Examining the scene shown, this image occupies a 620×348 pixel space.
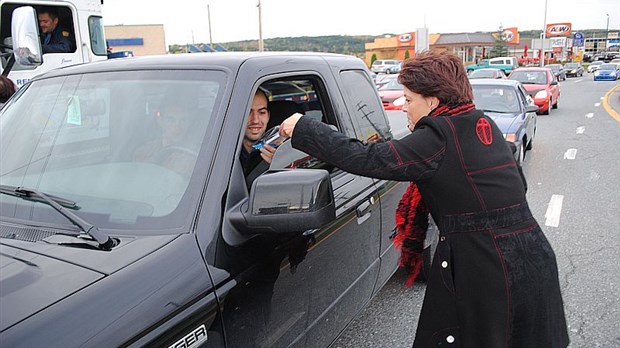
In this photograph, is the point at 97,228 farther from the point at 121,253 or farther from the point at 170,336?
the point at 170,336

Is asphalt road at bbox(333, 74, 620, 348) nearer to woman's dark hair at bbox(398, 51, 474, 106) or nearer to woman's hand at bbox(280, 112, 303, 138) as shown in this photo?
woman's hand at bbox(280, 112, 303, 138)

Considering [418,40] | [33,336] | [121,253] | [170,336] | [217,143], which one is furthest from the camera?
[418,40]

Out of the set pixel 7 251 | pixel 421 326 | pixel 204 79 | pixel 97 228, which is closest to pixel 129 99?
pixel 204 79

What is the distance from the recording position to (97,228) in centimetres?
180

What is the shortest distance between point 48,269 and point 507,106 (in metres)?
9.08

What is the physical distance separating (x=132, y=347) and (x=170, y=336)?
4.9 inches

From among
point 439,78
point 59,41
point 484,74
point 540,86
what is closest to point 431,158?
point 439,78

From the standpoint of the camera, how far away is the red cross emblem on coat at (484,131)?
2043 mm

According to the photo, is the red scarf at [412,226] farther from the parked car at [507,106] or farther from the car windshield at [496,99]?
the car windshield at [496,99]

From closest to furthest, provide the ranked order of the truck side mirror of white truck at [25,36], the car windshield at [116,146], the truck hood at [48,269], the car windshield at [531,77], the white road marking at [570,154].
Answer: the truck hood at [48,269] → the car windshield at [116,146] → the truck side mirror of white truck at [25,36] → the white road marking at [570,154] → the car windshield at [531,77]

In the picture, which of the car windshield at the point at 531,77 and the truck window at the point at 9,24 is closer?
the truck window at the point at 9,24

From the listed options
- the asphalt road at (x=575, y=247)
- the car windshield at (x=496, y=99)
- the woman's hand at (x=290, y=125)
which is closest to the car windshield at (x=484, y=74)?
the asphalt road at (x=575, y=247)

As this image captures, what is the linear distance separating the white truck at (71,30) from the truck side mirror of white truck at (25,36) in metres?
0.57

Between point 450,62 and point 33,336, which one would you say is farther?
point 450,62
